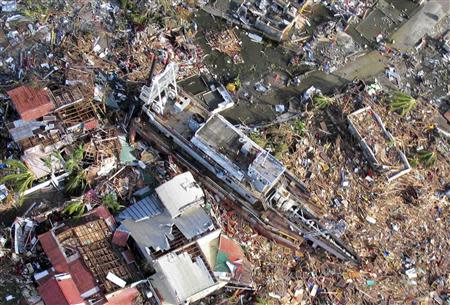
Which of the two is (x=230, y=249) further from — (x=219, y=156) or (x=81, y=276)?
(x=81, y=276)

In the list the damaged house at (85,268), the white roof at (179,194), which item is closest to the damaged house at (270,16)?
the white roof at (179,194)

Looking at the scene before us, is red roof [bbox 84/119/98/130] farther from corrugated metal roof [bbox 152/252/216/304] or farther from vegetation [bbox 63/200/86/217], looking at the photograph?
corrugated metal roof [bbox 152/252/216/304]

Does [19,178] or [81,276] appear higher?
[19,178]

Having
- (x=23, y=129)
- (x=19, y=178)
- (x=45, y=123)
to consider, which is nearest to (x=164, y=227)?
(x=19, y=178)

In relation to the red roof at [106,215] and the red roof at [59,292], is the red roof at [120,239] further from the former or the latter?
the red roof at [59,292]

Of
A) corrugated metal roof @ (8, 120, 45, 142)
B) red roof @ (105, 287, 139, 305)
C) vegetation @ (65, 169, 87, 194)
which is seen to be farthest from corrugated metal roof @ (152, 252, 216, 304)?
corrugated metal roof @ (8, 120, 45, 142)
